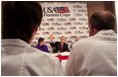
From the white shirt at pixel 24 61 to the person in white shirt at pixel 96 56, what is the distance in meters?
0.15

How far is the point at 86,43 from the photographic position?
102cm

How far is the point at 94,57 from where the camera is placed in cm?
99

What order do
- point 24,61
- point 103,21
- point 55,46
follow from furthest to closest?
point 55,46 → point 103,21 → point 24,61

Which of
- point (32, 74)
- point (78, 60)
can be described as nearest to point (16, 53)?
point (32, 74)

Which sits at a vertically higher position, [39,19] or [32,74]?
[39,19]

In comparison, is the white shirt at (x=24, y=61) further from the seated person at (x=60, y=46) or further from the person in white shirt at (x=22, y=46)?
the seated person at (x=60, y=46)

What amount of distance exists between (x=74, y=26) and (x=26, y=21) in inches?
186

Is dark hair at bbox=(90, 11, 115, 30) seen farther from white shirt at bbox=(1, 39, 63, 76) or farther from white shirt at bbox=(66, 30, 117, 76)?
white shirt at bbox=(1, 39, 63, 76)

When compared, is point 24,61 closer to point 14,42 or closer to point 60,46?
point 14,42

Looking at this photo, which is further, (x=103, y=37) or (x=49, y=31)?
(x=49, y=31)

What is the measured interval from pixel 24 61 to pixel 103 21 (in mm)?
465

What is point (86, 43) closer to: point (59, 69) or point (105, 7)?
point (59, 69)

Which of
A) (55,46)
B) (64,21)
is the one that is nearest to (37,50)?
(55,46)

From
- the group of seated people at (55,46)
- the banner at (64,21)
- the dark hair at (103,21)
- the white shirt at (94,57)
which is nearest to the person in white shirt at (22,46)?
the white shirt at (94,57)
